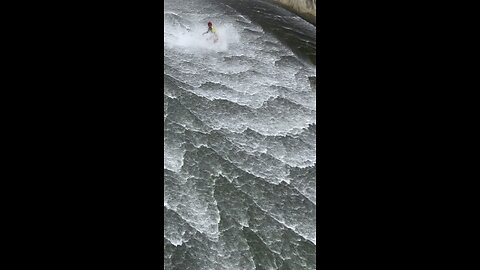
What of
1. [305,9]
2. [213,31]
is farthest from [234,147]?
[305,9]

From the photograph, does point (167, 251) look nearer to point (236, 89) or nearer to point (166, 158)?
point (166, 158)

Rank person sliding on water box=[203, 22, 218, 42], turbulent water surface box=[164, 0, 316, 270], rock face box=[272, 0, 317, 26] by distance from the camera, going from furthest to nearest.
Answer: rock face box=[272, 0, 317, 26] < person sliding on water box=[203, 22, 218, 42] < turbulent water surface box=[164, 0, 316, 270]

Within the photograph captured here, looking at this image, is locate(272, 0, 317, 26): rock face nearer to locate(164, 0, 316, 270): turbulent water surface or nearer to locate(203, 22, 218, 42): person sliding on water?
locate(164, 0, 316, 270): turbulent water surface

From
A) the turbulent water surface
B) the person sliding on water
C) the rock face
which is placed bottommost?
the turbulent water surface

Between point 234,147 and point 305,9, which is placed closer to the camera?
point 234,147

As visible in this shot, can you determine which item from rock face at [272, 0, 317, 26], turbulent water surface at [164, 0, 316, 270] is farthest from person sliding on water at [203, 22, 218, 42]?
rock face at [272, 0, 317, 26]

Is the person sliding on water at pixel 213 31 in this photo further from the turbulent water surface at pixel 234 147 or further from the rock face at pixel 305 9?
the rock face at pixel 305 9

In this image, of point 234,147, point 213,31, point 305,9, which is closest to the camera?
point 234,147

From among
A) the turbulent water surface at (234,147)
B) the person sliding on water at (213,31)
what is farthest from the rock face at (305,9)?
the person sliding on water at (213,31)

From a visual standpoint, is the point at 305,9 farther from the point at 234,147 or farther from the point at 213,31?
the point at 234,147

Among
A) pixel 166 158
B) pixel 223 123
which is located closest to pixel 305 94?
pixel 223 123
